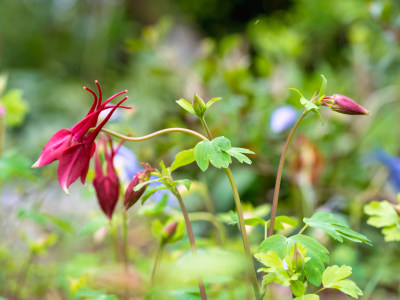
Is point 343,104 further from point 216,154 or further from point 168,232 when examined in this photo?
point 168,232

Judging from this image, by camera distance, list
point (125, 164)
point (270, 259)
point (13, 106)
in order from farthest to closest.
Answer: point (13, 106) < point (125, 164) < point (270, 259)

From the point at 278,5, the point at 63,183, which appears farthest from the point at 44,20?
the point at 63,183

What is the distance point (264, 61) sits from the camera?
1599 mm

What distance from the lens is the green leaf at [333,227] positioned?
434mm

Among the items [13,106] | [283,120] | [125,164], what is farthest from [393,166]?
[13,106]

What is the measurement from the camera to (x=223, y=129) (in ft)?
4.59

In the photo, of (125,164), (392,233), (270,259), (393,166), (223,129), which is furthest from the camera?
(223,129)

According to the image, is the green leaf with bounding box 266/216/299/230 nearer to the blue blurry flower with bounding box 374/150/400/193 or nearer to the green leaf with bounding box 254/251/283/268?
the green leaf with bounding box 254/251/283/268

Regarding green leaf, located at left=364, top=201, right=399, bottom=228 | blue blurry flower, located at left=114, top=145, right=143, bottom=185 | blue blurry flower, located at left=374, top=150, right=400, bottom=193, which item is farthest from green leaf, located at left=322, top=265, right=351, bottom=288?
blue blurry flower, located at left=374, top=150, right=400, bottom=193

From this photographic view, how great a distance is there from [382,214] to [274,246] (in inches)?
7.9

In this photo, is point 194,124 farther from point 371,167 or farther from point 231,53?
point 371,167

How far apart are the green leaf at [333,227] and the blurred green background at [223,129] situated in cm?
16

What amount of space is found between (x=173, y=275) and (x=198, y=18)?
10.8 ft

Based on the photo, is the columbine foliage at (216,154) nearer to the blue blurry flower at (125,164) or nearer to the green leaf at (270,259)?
the green leaf at (270,259)
